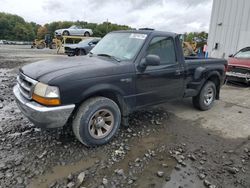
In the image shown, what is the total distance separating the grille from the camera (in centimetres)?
340

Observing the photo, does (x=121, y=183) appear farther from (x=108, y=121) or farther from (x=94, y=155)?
(x=108, y=121)

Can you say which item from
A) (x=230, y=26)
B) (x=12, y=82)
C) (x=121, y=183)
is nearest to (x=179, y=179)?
(x=121, y=183)

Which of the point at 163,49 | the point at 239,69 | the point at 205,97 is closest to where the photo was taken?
the point at 163,49

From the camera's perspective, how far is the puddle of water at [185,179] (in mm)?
2980

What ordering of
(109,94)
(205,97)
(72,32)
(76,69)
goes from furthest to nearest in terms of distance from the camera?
1. (72,32)
2. (205,97)
3. (109,94)
4. (76,69)

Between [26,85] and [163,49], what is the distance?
8.60ft

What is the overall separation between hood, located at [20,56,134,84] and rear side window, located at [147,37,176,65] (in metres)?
0.69

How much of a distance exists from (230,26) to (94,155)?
43.3 ft

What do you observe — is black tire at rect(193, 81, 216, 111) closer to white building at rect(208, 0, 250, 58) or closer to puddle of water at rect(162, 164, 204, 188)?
puddle of water at rect(162, 164, 204, 188)

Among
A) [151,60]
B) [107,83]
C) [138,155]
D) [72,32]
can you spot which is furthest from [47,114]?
[72,32]

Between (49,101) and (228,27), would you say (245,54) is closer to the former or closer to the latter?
(228,27)

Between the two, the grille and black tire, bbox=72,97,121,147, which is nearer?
the grille

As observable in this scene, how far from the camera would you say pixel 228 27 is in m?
13.9

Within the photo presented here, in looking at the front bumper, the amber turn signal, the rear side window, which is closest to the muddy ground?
the front bumper
